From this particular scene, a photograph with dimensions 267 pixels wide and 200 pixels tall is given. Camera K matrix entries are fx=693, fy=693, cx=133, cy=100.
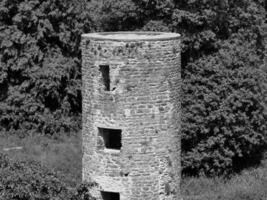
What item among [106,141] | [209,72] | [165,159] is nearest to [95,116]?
[106,141]

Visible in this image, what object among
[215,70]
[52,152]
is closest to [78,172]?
[52,152]

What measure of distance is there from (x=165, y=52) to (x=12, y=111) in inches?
592

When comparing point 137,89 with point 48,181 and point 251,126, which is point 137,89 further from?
point 251,126

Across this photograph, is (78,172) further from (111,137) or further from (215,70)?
(111,137)

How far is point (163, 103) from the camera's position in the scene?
1688cm

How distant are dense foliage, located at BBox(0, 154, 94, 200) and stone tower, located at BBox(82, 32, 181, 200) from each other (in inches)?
37.1

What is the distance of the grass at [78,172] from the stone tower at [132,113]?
4.68 metres

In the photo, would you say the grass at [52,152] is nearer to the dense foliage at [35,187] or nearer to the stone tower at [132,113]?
the stone tower at [132,113]

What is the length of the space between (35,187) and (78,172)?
9.49m

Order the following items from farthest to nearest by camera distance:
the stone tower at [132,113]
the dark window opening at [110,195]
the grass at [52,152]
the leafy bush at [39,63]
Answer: the leafy bush at [39,63]
the grass at [52,152]
the dark window opening at [110,195]
the stone tower at [132,113]

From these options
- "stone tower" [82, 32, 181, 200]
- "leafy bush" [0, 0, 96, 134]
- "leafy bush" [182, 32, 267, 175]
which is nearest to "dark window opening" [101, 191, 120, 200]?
"stone tower" [82, 32, 181, 200]

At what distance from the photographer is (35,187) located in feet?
52.6

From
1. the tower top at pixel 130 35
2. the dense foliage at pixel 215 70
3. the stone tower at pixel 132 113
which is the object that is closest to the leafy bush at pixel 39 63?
the dense foliage at pixel 215 70

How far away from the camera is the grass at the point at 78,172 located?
77.5 feet
